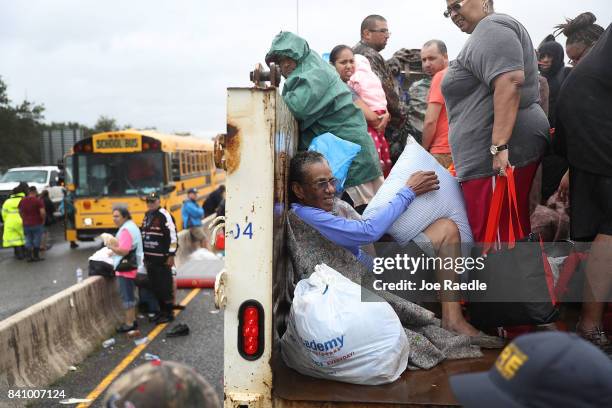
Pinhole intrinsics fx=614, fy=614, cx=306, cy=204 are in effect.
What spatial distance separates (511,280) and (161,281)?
6700 mm

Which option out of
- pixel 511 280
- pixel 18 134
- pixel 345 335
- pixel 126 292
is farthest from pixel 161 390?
pixel 18 134

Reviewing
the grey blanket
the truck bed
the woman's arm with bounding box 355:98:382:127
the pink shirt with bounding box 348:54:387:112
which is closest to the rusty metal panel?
the truck bed

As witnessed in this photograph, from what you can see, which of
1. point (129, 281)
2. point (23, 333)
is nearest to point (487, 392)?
point (23, 333)

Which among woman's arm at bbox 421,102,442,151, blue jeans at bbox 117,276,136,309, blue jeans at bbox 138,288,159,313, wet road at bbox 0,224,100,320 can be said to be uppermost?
woman's arm at bbox 421,102,442,151

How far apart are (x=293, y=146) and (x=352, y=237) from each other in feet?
2.25

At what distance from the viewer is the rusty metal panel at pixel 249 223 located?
2.50m

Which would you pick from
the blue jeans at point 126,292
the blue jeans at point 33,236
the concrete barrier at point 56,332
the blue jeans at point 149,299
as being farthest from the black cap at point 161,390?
the blue jeans at point 33,236

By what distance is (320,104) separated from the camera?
3.60 m

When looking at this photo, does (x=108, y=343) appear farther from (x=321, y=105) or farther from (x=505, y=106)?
(x=505, y=106)

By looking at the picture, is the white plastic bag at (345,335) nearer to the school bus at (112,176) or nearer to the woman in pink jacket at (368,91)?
the woman in pink jacket at (368,91)

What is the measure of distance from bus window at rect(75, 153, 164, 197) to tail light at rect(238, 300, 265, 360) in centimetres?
1357

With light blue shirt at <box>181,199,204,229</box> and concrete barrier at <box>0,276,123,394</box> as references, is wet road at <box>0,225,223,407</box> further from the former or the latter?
light blue shirt at <box>181,199,204,229</box>

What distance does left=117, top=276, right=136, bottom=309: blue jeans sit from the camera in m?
8.36

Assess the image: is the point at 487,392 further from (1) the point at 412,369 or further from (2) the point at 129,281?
(2) the point at 129,281
